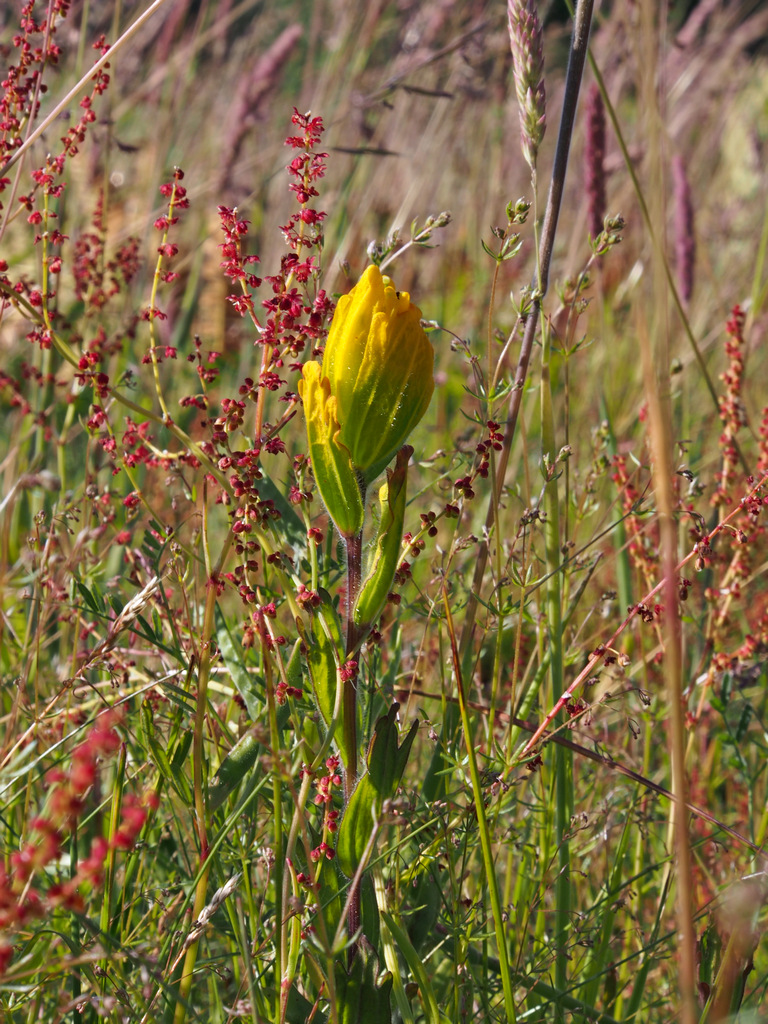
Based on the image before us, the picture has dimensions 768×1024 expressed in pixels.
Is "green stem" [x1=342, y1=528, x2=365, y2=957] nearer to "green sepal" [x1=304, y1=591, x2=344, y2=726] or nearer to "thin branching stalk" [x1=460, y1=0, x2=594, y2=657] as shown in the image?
"green sepal" [x1=304, y1=591, x2=344, y2=726]

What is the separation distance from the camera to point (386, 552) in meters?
0.78

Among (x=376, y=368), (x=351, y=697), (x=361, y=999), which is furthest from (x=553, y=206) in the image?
(x=361, y=999)

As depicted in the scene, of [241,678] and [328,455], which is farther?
[241,678]

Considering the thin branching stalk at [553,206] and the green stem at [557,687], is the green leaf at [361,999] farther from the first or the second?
the thin branching stalk at [553,206]

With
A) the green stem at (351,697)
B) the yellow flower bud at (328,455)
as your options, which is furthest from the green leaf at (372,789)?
the yellow flower bud at (328,455)

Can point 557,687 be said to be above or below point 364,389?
below

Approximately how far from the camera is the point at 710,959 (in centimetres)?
83

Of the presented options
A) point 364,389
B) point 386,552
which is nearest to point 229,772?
point 386,552

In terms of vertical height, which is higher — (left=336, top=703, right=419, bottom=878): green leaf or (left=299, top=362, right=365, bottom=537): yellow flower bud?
(left=299, top=362, right=365, bottom=537): yellow flower bud

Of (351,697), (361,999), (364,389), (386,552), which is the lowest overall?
(361,999)

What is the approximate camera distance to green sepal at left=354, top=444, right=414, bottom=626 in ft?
2.56

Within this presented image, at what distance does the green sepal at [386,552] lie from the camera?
781 millimetres

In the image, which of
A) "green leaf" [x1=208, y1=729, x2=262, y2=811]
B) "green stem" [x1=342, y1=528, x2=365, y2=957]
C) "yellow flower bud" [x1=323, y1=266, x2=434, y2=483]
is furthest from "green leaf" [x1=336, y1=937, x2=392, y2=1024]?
"yellow flower bud" [x1=323, y1=266, x2=434, y2=483]

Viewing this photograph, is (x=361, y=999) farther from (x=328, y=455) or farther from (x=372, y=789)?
(x=328, y=455)
